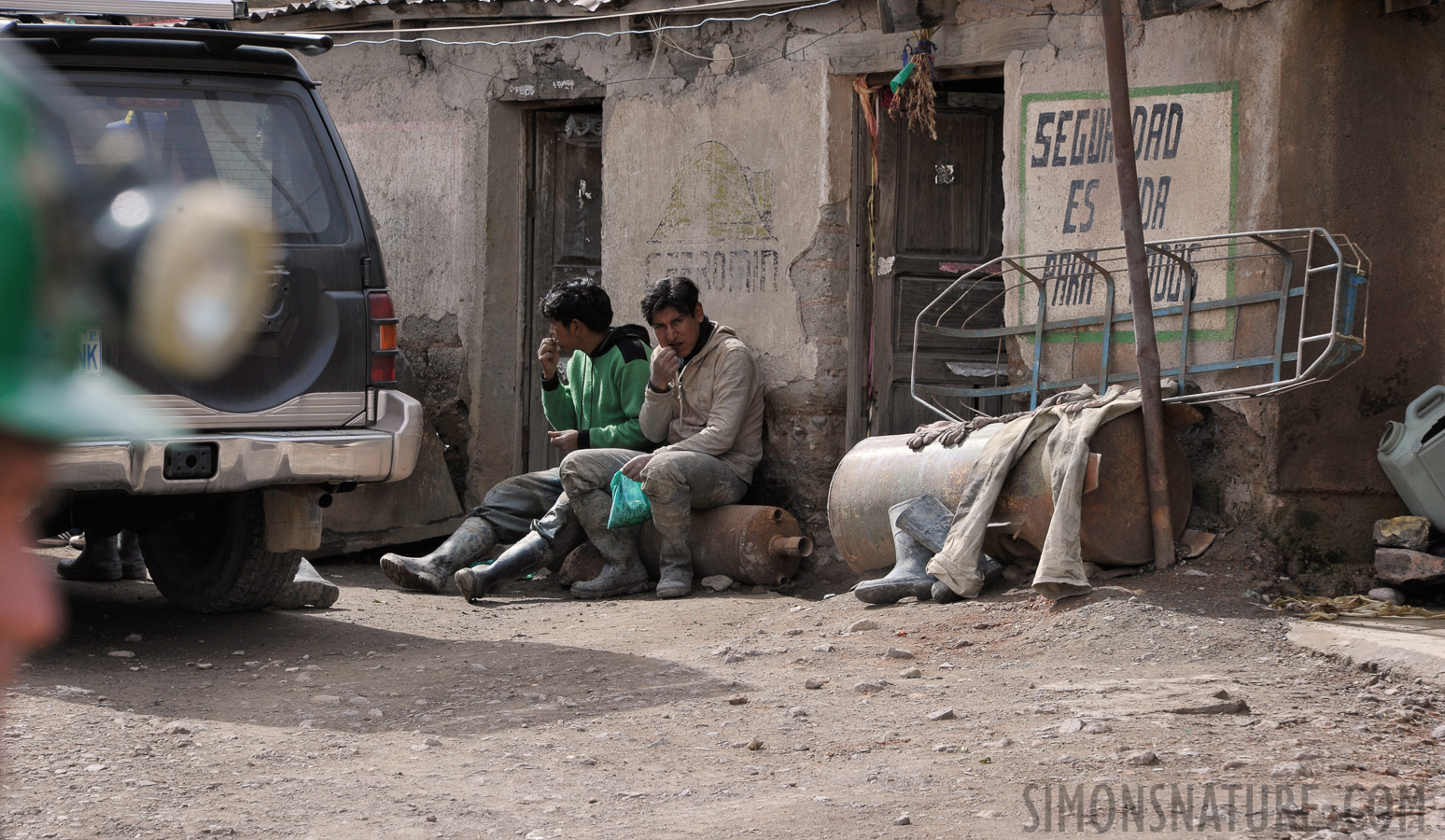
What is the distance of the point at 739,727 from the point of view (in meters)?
3.70

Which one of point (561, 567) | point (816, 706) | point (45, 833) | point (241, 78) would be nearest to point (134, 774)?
point (45, 833)

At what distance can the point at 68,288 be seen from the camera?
686mm

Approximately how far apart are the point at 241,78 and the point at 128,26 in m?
0.36

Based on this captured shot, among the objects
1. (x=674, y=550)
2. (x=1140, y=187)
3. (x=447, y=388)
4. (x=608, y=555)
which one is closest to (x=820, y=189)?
(x=1140, y=187)

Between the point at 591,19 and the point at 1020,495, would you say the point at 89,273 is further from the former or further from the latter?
the point at 591,19

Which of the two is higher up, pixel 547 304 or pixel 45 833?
pixel 547 304

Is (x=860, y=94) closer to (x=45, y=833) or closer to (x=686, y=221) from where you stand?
(x=686, y=221)

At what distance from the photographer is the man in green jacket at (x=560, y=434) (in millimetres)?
6438

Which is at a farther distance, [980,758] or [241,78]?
[241,78]

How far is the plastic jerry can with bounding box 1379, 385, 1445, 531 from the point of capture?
5.06 meters

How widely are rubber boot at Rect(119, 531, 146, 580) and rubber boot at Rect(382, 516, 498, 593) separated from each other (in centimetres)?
113

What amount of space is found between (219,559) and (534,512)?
187cm

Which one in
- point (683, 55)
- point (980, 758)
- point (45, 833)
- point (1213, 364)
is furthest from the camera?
point (683, 55)

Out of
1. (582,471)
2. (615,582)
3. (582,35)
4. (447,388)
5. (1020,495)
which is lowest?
(615,582)
